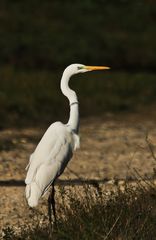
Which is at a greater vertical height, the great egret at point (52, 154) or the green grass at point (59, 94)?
the great egret at point (52, 154)

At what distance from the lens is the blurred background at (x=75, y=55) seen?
17797 millimetres

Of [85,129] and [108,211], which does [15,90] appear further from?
[108,211]

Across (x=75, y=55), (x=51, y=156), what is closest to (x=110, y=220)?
(x=51, y=156)

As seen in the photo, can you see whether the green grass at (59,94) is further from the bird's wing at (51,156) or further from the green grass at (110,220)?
the green grass at (110,220)

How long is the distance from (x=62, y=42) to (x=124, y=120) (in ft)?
37.5

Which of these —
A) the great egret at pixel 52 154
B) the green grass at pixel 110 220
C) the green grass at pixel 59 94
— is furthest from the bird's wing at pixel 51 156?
the green grass at pixel 59 94

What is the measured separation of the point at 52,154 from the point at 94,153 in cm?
526

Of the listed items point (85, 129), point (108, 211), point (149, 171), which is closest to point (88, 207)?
point (108, 211)

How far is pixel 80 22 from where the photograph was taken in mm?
31672

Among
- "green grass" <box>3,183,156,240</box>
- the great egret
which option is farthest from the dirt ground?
"green grass" <box>3,183,156,240</box>

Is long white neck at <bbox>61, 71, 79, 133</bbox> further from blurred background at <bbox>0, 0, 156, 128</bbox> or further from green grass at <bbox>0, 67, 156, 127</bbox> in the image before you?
blurred background at <bbox>0, 0, 156, 128</bbox>

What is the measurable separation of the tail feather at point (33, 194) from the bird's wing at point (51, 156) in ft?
0.15

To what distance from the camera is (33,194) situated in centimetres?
754

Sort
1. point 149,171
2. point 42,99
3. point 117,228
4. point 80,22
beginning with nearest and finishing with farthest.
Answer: point 117,228
point 149,171
point 42,99
point 80,22
